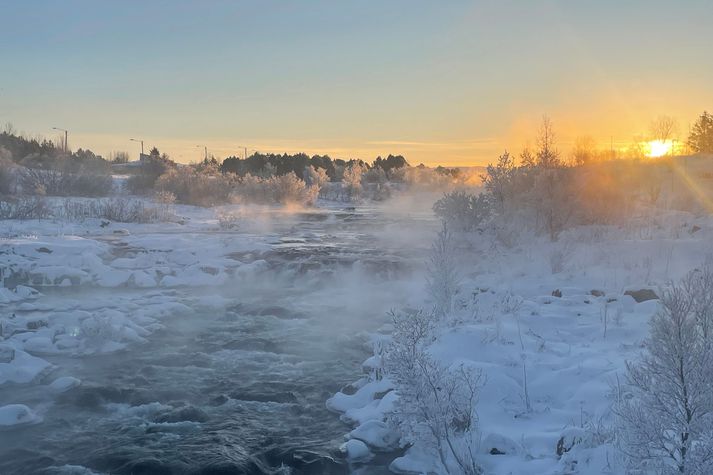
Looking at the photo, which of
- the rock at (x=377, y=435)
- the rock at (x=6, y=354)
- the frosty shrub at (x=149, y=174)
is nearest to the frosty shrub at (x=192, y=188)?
the frosty shrub at (x=149, y=174)

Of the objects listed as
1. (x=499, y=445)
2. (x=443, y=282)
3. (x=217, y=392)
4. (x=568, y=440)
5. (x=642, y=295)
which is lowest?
(x=217, y=392)

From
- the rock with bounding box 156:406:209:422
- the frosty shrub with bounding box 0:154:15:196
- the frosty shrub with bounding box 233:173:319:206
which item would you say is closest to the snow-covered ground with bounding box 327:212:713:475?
the rock with bounding box 156:406:209:422

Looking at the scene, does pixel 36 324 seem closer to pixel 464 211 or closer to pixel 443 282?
pixel 443 282

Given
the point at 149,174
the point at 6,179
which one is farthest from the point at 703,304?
the point at 149,174

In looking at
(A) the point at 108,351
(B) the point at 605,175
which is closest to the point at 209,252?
(A) the point at 108,351

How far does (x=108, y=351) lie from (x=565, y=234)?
13293 mm

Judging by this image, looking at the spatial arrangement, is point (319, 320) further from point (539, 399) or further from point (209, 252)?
point (209, 252)

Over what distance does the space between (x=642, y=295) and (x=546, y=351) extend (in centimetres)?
382

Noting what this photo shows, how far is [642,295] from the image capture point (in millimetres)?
11312

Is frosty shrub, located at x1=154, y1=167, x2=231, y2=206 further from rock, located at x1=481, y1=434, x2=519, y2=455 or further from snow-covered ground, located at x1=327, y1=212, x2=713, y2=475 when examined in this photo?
rock, located at x1=481, y1=434, x2=519, y2=455

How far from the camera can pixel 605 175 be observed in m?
23.0

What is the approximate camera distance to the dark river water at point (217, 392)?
6.60m

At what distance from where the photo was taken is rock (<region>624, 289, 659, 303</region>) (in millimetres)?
11180

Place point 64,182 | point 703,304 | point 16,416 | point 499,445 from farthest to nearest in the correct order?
point 64,182 → point 16,416 → point 499,445 → point 703,304
